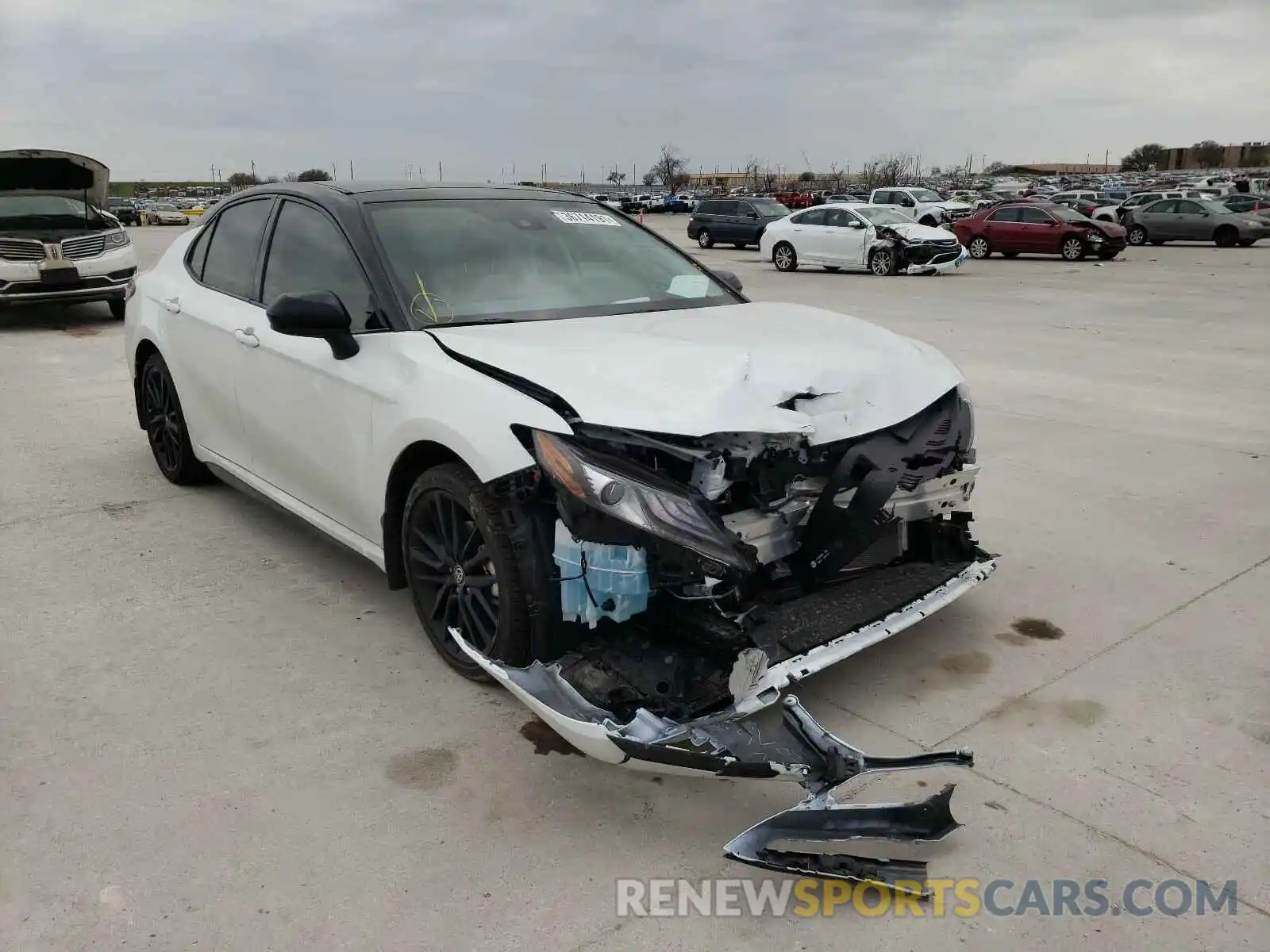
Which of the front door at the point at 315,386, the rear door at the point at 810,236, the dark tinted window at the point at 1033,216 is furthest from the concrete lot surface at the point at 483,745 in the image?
the dark tinted window at the point at 1033,216

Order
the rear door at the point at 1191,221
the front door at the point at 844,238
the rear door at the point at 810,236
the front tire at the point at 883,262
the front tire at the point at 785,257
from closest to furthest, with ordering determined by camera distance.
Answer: the front tire at the point at 883,262 < the front door at the point at 844,238 < the rear door at the point at 810,236 < the front tire at the point at 785,257 < the rear door at the point at 1191,221

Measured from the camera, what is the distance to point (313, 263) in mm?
4074

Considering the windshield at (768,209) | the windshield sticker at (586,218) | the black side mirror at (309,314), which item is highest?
the windshield at (768,209)

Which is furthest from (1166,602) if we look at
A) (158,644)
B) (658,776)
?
(158,644)

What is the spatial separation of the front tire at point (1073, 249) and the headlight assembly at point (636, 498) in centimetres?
2330

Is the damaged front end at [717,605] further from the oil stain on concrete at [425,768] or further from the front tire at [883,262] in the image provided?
the front tire at [883,262]

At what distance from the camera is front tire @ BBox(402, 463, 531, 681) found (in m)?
3.01

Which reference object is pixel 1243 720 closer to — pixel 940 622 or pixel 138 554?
pixel 940 622

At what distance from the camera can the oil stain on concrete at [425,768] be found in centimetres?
296

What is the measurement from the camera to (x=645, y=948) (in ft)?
7.58

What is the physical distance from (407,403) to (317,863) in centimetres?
144

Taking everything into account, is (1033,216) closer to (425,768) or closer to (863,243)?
(863,243)

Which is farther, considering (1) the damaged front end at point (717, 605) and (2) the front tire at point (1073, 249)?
(2) the front tire at point (1073, 249)

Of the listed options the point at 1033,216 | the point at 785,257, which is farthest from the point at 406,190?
the point at 1033,216
